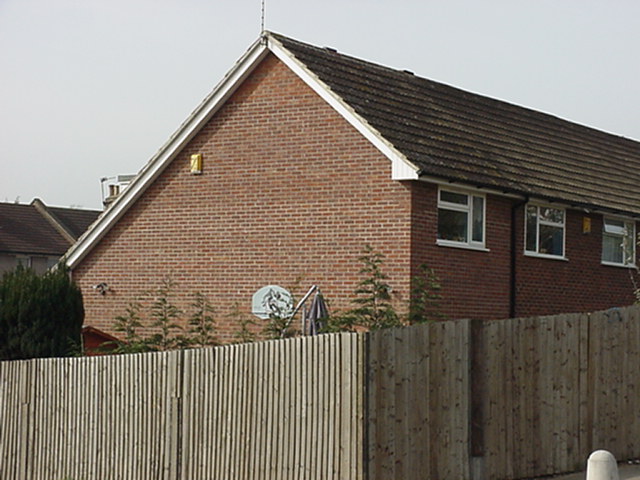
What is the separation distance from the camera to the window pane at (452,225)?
2070 cm

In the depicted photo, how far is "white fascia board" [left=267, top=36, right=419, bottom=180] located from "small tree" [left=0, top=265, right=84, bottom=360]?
583cm

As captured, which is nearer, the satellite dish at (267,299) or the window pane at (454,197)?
the window pane at (454,197)

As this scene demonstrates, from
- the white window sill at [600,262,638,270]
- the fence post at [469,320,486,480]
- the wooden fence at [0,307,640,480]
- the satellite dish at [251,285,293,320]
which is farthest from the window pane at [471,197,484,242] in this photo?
the fence post at [469,320,486,480]

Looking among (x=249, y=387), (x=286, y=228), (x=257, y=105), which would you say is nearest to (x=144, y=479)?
(x=249, y=387)

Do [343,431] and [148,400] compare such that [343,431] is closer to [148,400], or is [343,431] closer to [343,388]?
[343,388]

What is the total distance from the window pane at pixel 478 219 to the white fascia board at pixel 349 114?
2.17 m

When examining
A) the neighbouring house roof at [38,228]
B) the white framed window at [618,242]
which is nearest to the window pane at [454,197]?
the white framed window at [618,242]

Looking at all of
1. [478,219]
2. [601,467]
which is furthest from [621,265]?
[601,467]

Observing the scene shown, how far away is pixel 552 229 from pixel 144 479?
472 inches

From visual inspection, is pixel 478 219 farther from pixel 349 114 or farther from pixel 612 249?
pixel 612 249

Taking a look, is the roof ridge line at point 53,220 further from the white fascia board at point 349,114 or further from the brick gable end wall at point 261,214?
the white fascia board at point 349,114

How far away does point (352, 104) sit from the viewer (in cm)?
2078

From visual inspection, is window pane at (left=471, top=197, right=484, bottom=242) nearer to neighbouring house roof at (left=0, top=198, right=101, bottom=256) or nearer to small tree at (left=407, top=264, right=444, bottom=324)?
small tree at (left=407, top=264, right=444, bottom=324)

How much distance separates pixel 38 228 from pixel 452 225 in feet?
129
